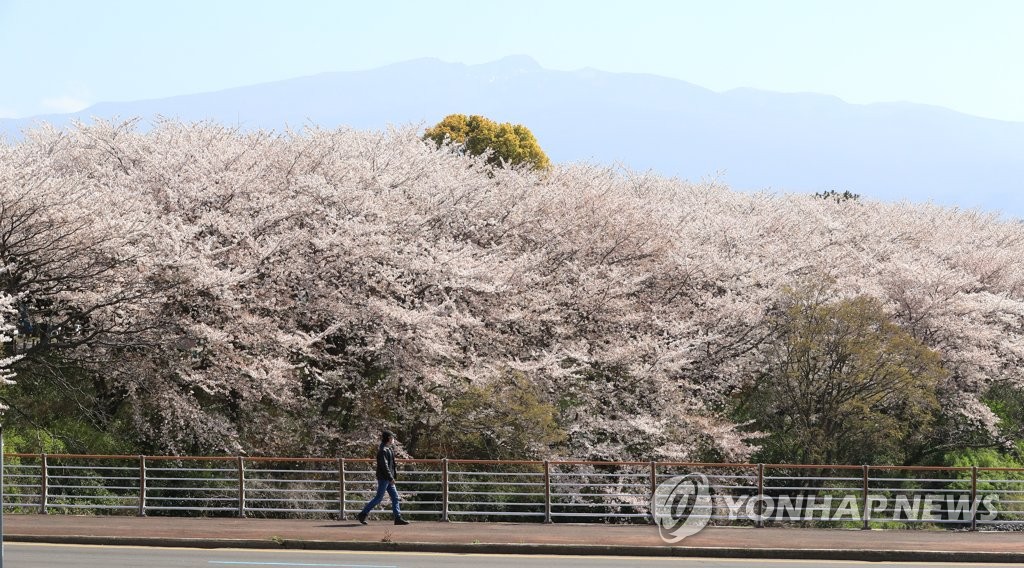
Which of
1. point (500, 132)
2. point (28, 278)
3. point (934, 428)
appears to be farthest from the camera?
point (500, 132)

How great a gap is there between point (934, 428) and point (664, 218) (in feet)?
37.9

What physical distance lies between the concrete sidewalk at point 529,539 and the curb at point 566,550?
2 centimetres

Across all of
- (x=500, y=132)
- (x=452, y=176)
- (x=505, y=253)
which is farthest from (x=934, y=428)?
(x=500, y=132)

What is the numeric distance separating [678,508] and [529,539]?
4697 mm

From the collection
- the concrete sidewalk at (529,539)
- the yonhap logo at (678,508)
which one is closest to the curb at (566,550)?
the concrete sidewalk at (529,539)

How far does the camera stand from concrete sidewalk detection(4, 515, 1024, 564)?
15.8m

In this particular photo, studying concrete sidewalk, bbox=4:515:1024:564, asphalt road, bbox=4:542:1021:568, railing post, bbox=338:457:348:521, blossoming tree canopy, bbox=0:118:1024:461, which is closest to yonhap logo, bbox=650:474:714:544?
concrete sidewalk, bbox=4:515:1024:564

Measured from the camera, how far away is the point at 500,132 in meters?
68.8

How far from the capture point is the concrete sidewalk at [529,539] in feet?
52.0

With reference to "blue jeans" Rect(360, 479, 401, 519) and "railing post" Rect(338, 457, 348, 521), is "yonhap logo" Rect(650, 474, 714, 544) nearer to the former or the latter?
"blue jeans" Rect(360, 479, 401, 519)

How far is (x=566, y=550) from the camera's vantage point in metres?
16.0

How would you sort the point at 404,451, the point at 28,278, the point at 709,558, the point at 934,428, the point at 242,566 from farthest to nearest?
the point at 934,428 → the point at 404,451 → the point at 28,278 → the point at 709,558 → the point at 242,566

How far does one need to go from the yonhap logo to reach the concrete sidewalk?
11.1 inches

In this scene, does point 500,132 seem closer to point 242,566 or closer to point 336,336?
point 336,336
